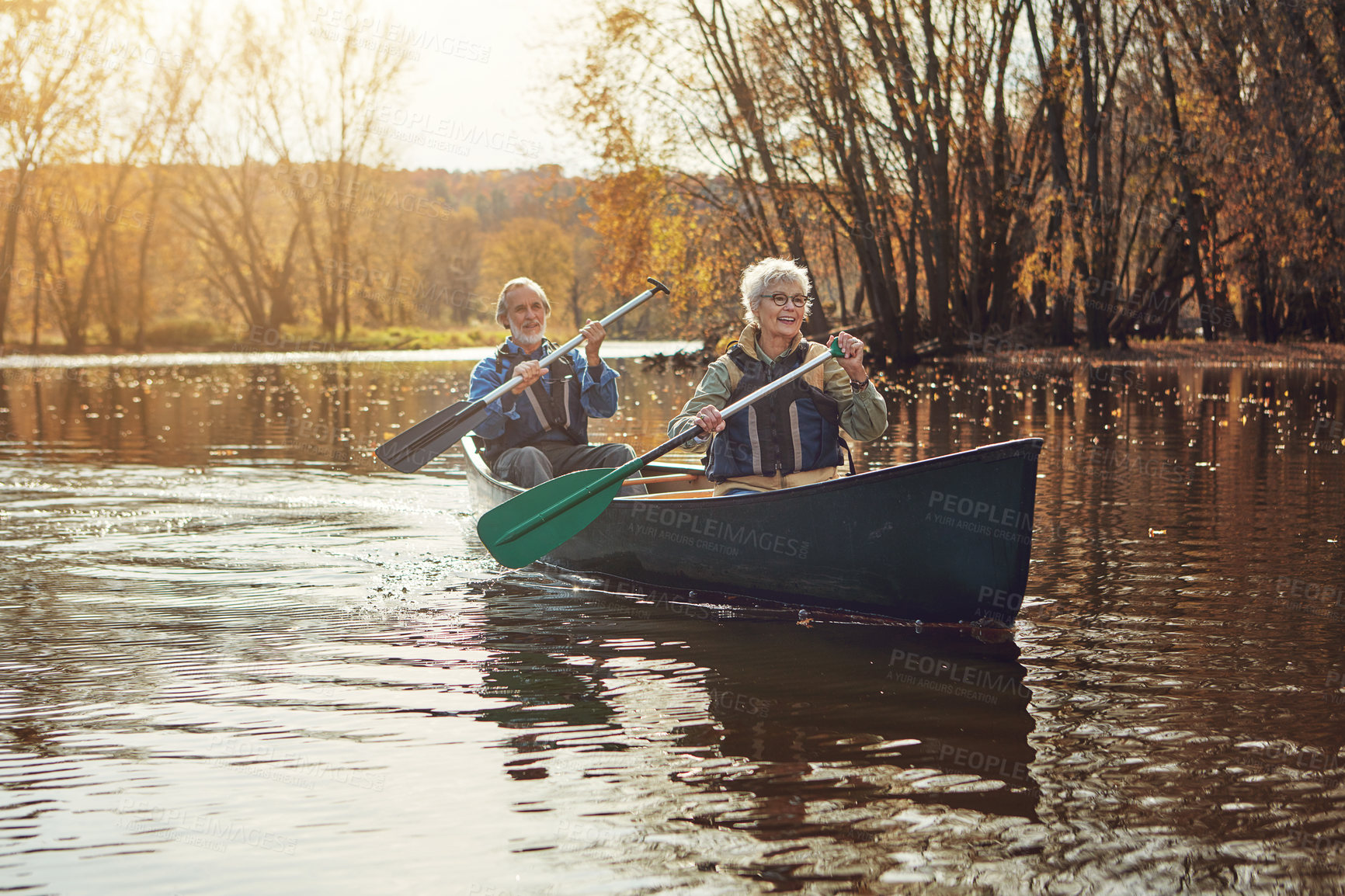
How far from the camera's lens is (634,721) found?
3645mm

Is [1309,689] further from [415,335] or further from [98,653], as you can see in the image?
[415,335]

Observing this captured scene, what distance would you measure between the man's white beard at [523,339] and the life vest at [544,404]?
0.04 metres

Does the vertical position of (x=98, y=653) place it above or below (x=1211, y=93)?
below

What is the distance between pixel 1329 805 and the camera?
2.89 metres

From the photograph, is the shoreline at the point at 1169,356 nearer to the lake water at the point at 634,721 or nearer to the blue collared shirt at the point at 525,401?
the lake water at the point at 634,721

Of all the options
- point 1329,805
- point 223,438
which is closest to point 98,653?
point 1329,805

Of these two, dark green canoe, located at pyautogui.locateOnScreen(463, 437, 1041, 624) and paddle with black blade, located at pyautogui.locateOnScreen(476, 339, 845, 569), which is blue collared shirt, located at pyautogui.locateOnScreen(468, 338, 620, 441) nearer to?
paddle with black blade, located at pyautogui.locateOnScreen(476, 339, 845, 569)

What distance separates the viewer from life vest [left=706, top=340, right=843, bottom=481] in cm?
512

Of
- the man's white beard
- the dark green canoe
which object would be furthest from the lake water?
the man's white beard

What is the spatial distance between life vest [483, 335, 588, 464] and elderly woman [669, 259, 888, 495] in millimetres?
1532

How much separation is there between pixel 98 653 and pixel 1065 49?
19746 millimetres

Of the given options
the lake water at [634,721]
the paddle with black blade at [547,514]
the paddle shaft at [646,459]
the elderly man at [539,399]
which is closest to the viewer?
the lake water at [634,721]

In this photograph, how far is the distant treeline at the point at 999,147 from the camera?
2005cm

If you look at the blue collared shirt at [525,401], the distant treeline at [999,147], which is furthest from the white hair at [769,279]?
the distant treeline at [999,147]
